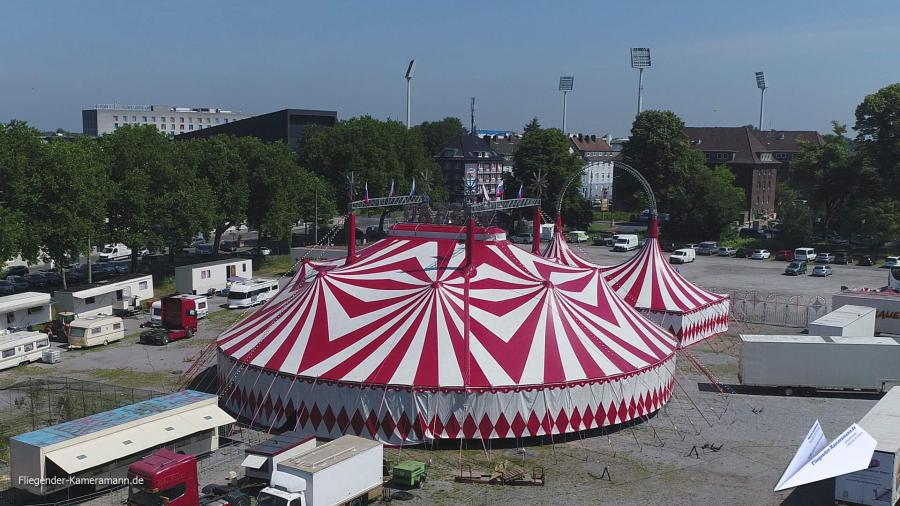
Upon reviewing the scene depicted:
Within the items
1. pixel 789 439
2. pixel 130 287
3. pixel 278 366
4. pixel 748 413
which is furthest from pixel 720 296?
pixel 130 287

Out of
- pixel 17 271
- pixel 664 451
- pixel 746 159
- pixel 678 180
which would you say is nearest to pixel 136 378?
pixel 664 451

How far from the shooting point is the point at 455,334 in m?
21.1

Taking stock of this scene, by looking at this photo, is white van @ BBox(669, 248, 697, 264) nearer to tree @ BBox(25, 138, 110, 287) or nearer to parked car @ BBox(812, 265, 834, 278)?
parked car @ BBox(812, 265, 834, 278)

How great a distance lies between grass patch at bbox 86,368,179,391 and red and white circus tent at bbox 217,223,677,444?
357 cm

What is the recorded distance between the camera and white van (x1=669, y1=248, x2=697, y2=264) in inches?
2200

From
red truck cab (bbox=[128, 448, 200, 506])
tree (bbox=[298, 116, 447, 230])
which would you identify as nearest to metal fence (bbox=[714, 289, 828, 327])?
tree (bbox=[298, 116, 447, 230])

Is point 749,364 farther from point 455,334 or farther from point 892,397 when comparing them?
point 455,334

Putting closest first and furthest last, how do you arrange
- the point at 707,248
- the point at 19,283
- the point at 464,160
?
the point at 19,283, the point at 707,248, the point at 464,160

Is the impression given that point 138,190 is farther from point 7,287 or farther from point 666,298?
point 666,298

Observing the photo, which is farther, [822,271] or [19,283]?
[822,271]

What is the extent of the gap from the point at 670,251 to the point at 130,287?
39.1m

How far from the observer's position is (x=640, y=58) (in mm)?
90312

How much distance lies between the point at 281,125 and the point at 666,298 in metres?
60.1

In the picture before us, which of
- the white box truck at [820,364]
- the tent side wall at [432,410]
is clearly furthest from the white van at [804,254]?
the tent side wall at [432,410]
